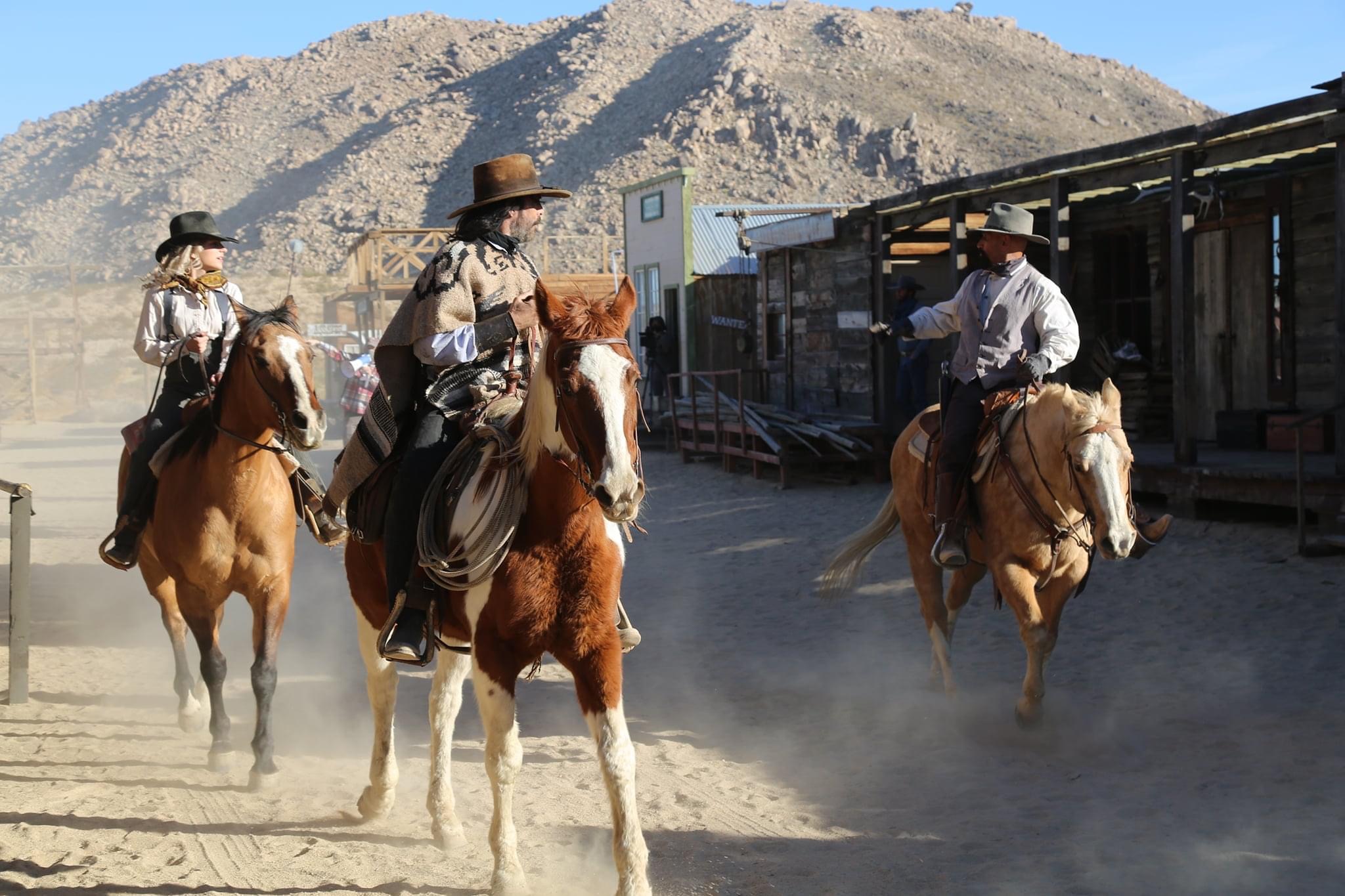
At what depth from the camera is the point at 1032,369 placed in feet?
20.0

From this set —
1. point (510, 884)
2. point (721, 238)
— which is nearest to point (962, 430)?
point (510, 884)

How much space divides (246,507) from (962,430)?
12.1ft

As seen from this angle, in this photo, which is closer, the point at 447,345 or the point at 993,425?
the point at 447,345

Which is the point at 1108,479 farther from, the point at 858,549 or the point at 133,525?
the point at 133,525

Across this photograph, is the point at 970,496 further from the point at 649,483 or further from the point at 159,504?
the point at 649,483

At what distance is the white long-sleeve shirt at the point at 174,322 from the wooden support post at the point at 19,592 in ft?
4.55

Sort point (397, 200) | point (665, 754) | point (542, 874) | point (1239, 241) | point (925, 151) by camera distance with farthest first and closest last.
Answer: point (397, 200) → point (925, 151) → point (1239, 241) → point (665, 754) → point (542, 874)

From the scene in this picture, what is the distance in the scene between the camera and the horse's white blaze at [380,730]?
516 centimetres

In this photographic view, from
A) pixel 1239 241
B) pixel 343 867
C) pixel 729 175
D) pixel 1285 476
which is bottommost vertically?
pixel 343 867

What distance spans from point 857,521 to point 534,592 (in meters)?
9.75

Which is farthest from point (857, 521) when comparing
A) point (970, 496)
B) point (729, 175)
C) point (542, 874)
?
point (729, 175)

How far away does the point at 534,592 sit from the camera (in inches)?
154

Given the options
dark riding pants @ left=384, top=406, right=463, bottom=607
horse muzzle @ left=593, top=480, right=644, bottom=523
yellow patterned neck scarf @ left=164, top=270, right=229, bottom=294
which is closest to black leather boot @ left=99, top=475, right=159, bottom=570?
yellow patterned neck scarf @ left=164, top=270, right=229, bottom=294

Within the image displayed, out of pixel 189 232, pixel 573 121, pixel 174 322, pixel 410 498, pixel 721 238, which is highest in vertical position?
pixel 573 121
